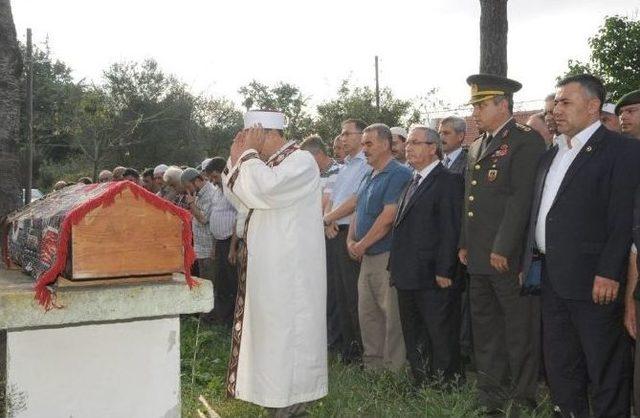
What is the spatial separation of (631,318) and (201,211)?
5.56m

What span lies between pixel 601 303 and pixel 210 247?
547 centimetres

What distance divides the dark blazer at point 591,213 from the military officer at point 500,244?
0.43 metres

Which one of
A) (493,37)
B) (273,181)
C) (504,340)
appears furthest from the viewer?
(493,37)

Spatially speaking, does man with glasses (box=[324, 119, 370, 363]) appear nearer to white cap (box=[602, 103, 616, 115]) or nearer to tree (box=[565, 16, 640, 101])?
white cap (box=[602, 103, 616, 115])

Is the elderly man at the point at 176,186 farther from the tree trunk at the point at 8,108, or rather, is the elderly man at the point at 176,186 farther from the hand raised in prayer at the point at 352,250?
the tree trunk at the point at 8,108

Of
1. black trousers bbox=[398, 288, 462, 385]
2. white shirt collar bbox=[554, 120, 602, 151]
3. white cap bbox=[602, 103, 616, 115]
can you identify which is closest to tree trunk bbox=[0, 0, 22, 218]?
black trousers bbox=[398, 288, 462, 385]

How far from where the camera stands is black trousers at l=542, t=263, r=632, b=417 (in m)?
3.72

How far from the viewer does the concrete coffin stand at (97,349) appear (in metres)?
2.47

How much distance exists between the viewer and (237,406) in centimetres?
471

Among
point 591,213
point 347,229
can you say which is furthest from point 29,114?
point 591,213

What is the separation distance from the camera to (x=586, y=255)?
12.4ft

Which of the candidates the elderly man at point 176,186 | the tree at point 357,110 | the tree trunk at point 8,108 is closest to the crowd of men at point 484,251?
the tree trunk at point 8,108

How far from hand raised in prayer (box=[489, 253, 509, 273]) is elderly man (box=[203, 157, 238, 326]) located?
4105 mm

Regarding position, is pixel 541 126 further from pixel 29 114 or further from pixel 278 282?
pixel 29 114
